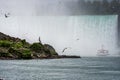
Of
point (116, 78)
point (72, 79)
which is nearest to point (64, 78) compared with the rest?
point (72, 79)

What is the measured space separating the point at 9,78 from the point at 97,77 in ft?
93.7

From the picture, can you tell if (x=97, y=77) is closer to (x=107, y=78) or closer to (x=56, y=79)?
(x=107, y=78)

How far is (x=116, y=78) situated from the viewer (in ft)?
609

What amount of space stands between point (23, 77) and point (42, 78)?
21.0 ft

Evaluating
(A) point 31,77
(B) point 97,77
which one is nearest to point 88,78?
(B) point 97,77

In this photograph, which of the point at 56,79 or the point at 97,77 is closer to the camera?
the point at 56,79

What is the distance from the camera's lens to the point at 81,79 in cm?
17938

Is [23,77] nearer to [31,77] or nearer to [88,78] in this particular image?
[31,77]

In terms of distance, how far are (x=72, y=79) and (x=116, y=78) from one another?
15285 mm

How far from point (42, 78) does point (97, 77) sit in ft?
60.9

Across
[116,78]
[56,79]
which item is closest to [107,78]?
[116,78]

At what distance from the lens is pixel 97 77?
18850 cm

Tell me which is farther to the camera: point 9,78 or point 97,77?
point 97,77

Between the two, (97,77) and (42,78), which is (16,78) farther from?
(97,77)
